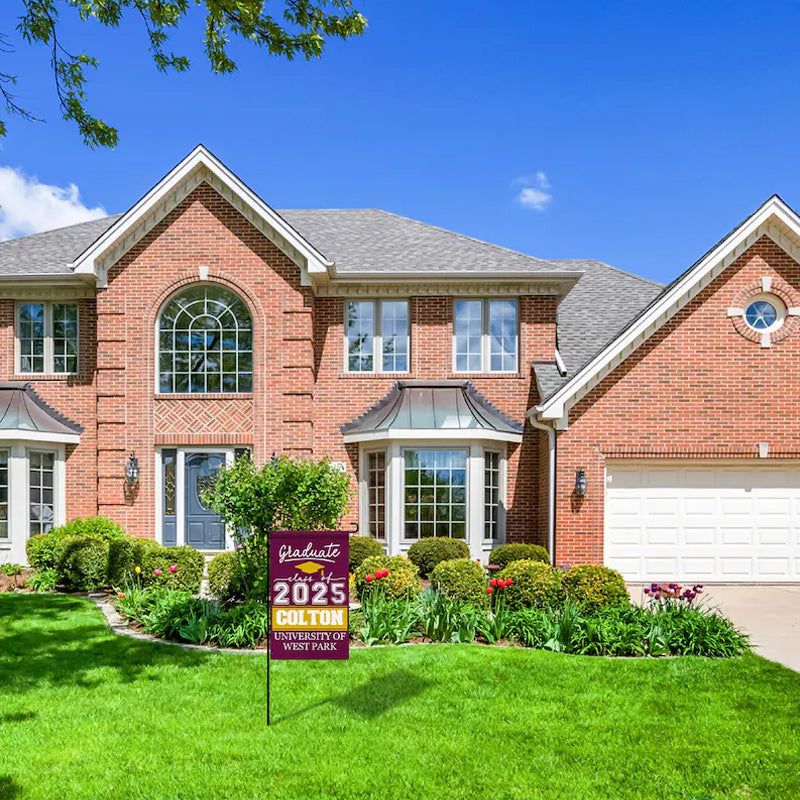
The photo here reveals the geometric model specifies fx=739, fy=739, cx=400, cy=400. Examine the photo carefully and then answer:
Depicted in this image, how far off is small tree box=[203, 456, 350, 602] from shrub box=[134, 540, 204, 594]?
79.3 inches

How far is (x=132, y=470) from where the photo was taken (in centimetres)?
1582

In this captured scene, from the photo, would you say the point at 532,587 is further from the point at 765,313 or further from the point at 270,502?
the point at 765,313

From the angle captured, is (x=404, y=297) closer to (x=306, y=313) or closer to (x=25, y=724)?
(x=306, y=313)

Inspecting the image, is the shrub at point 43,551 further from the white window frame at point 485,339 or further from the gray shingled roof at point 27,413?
the white window frame at point 485,339

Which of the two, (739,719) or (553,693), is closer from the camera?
(739,719)

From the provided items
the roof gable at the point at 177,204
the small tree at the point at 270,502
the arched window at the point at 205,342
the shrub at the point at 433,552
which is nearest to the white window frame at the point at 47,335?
the roof gable at the point at 177,204

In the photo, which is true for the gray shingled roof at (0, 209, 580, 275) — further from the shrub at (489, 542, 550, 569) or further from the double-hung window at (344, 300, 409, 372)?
the shrub at (489, 542, 550, 569)

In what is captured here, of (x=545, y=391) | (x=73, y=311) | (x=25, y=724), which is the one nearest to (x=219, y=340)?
(x=73, y=311)

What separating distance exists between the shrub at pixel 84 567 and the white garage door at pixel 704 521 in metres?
9.29

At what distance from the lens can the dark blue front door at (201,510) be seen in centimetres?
1617

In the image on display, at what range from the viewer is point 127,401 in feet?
53.1

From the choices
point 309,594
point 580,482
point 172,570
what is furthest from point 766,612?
point 172,570

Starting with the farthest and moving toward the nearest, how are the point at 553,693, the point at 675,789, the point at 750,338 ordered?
the point at 750,338
the point at 553,693
the point at 675,789

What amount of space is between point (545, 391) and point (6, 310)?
12.4m
